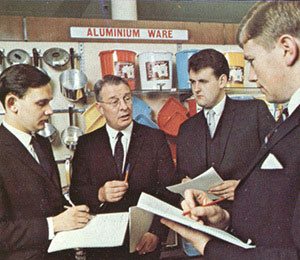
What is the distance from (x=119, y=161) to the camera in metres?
1.42

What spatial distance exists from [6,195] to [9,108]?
25 centimetres

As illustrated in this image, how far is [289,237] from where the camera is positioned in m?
0.64

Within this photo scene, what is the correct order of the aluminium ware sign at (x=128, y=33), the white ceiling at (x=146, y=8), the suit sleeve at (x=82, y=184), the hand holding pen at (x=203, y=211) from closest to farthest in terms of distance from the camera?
the hand holding pen at (x=203, y=211)
the suit sleeve at (x=82, y=184)
the aluminium ware sign at (x=128, y=33)
the white ceiling at (x=146, y=8)

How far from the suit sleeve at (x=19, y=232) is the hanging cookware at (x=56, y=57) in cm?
115

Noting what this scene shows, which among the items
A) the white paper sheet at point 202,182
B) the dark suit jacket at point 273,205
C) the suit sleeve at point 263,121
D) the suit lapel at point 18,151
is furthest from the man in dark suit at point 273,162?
the suit sleeve at point 263,121

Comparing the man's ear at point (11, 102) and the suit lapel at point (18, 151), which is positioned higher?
the man's ear at point (11, 102)

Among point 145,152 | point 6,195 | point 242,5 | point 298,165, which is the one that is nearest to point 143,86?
point 145,152

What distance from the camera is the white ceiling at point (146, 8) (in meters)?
3.59

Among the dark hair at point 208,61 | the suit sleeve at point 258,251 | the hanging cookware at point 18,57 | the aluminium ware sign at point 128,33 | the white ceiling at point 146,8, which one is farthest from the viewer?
the white ceiling at point 146,8

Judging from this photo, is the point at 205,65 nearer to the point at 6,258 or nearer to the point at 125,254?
the point at 125,254

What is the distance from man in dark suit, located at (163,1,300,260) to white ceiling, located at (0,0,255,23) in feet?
9.62

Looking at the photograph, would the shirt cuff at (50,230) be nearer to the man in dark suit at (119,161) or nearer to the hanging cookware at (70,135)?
the man in dark suit at (119,161)

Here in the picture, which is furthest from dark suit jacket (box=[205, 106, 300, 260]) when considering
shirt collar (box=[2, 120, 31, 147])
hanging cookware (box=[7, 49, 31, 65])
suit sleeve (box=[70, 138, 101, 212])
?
hanging cookware (box=[7, 49, 31, 65])

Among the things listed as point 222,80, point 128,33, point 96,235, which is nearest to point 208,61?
point 222,80
